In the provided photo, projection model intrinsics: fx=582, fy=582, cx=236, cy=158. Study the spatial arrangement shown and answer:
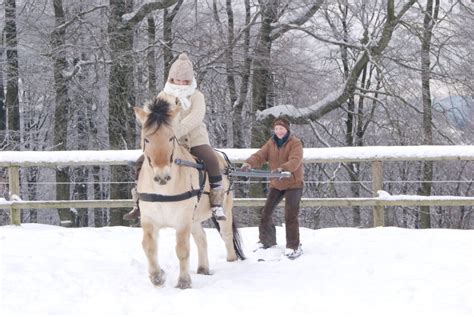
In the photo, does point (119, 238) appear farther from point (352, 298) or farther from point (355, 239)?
point (352, 298)

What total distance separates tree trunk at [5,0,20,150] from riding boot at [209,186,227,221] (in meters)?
11.8

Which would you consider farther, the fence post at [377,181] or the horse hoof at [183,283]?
the fence post at [377,181]

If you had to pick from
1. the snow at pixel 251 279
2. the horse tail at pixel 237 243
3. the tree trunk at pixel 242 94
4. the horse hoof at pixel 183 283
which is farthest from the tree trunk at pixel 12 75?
the horse hoof at pixel 183 283

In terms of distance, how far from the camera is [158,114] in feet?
15.4

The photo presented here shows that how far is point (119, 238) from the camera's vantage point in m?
7.70

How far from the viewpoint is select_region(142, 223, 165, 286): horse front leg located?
501 centimetres

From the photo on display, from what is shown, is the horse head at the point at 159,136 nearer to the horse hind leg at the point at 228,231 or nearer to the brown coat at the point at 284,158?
the horse hind leg at the point at 228,231

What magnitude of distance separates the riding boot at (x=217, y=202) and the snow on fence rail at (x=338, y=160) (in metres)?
2.66

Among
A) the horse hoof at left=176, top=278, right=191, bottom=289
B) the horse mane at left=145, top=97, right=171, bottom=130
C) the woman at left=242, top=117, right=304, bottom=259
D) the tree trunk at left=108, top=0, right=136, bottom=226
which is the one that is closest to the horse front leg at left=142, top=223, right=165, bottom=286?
the horse hoof at left=176, top=278, right=191, bottom=289

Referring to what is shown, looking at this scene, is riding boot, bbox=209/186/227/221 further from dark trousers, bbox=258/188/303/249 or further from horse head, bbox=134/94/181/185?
dark trousers, bbox=258/188/303/249

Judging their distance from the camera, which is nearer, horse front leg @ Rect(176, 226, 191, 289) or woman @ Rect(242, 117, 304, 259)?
horse front leg @ Rect(176, 226, 191, 289)

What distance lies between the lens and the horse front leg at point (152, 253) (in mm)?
5012

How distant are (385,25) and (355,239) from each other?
779cm

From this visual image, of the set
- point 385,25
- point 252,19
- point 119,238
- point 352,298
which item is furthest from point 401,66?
point 352,298
